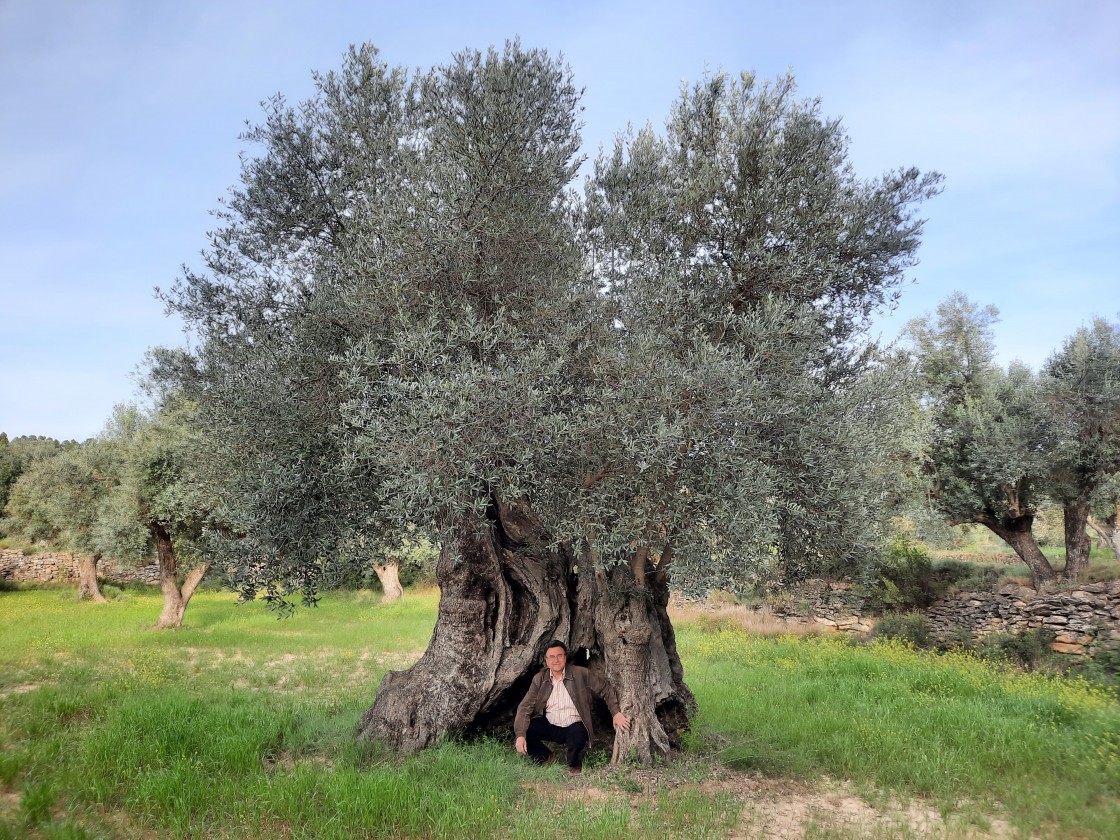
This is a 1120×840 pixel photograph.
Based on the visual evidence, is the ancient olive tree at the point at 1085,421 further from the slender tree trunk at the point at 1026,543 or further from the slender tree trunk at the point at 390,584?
the slender tree trunk at the point at 390,584

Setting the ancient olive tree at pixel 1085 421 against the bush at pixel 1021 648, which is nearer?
the bush at pixel 1021 648

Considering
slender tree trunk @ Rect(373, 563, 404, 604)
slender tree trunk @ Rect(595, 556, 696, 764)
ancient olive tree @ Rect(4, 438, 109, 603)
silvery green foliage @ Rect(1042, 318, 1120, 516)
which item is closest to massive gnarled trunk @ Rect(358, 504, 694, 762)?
slender tree trunk @ Rect(595, 556, 696, 764)

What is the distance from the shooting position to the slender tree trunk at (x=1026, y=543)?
25703mm

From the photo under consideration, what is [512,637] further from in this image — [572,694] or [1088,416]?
[1088,416]

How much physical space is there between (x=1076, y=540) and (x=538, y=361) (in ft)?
91.9

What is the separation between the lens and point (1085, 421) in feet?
79.4

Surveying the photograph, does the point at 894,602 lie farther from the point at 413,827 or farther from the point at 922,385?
the point at 413,827

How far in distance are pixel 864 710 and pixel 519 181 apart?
11959mm

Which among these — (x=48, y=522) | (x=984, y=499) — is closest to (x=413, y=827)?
(x=984, y=499)

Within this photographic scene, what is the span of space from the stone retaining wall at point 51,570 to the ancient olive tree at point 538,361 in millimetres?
43213

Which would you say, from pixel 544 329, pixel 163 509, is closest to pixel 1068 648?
pixel 544 329

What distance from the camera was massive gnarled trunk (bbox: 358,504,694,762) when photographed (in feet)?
35.3

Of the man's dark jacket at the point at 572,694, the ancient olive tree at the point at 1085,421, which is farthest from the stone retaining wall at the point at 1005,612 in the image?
the man's dark jacket at the point at 572,694

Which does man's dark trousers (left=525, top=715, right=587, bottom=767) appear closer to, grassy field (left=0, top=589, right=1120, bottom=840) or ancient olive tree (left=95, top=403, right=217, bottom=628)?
grassy field (left=0, top=589, right=1120, bottom=840)
